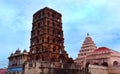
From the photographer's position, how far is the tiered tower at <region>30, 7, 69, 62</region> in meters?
39.8

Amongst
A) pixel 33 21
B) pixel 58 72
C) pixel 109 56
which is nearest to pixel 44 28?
pixel 33 21

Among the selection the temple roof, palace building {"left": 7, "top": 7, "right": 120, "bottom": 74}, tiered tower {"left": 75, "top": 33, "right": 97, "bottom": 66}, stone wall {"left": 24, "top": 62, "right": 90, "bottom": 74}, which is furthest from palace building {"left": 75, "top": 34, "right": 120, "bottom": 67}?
stone wall {"left": 24, "top": 62, "right": 90, "bottom": 74}

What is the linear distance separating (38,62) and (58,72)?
4.71 m

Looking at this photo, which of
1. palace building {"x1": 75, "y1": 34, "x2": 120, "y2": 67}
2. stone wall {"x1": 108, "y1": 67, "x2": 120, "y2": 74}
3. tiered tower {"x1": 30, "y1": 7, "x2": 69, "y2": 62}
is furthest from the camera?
palace building {"x1": 75, "y1": 34, "x2": 120, "y2": 67}

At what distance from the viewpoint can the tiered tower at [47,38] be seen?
39.8m

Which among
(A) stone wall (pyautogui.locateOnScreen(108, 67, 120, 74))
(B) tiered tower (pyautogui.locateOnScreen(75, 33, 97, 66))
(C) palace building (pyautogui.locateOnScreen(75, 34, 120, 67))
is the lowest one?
(A) stone wall (pyautogui.locateOnScreen(108, 67, 120, 74))

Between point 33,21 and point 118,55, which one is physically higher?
point 33,21

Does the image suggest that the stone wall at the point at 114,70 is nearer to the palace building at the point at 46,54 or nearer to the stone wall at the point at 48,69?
the palace building at the point at 46,54

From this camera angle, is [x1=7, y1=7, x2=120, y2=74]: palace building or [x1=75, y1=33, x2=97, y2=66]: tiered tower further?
[x1=75, y1=33, x2=97, y2=66]: tiered tower

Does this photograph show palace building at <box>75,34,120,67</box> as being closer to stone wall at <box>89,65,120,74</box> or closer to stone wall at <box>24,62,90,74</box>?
stone wall at <box>89,65,120,74</box>

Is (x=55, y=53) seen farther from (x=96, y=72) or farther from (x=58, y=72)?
(x=96, y=72)

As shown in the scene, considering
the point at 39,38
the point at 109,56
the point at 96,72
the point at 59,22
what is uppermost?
the point at 59,22

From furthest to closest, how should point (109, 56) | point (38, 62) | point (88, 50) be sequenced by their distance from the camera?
1. point (88, 50)
2. point (109, 56)
3. point (38, 62)

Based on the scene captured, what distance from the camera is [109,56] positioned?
5244cm
